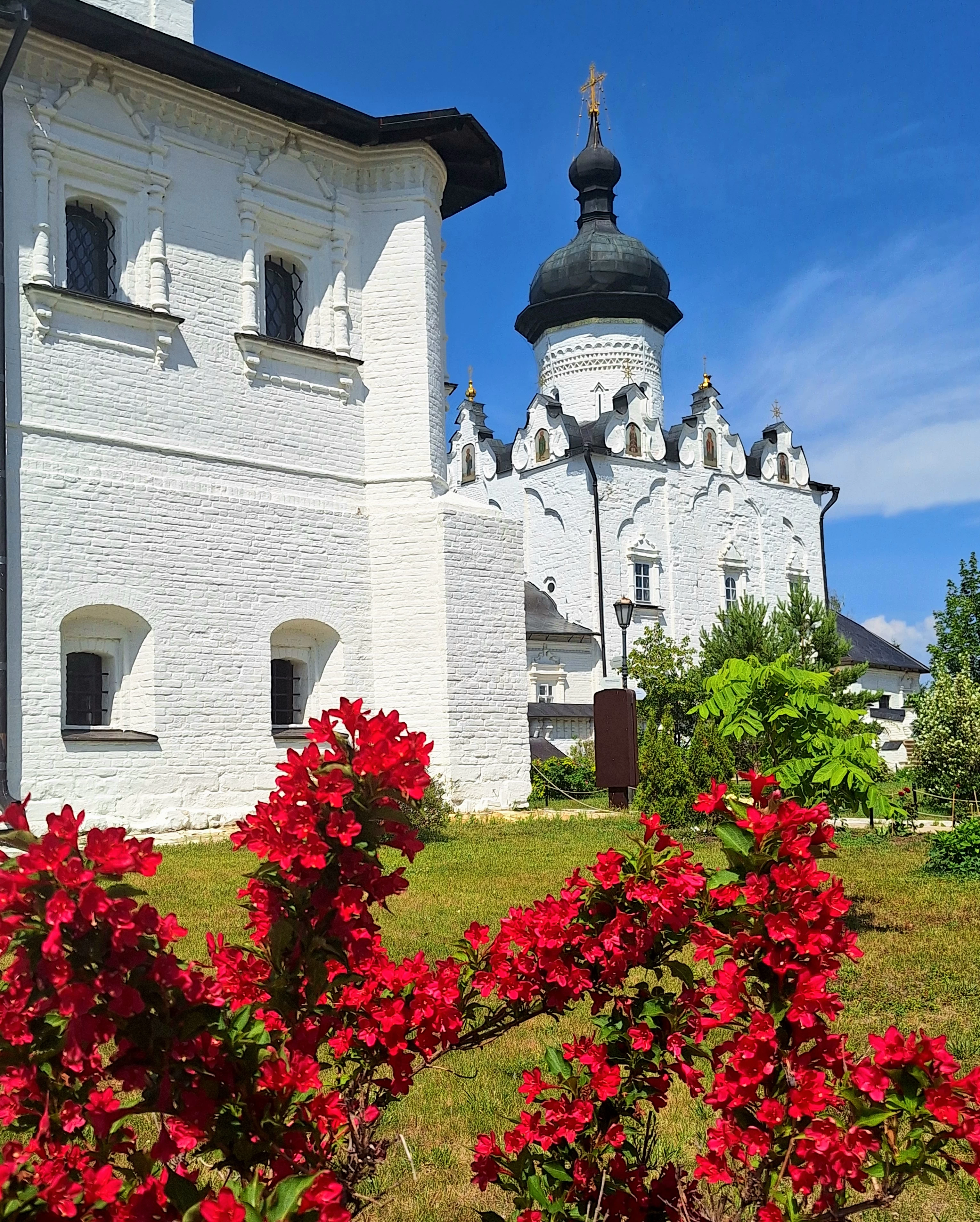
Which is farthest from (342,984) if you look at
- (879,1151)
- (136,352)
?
(136,352)

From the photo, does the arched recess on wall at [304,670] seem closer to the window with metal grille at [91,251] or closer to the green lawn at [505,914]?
the green lawn at [505,914]

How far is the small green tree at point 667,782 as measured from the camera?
11727 millimetres

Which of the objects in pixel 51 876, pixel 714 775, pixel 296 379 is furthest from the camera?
pixel 296 379

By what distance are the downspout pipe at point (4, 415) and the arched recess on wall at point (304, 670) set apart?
3.58 meters

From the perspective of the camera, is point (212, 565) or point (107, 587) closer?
point (107, 587)

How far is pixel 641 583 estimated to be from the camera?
27422mm

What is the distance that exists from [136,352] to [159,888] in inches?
278

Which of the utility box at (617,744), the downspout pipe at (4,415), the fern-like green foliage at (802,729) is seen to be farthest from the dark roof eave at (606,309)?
the fern-like green foliage at (802,729)

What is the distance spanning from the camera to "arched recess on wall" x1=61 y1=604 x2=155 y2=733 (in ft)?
41.3

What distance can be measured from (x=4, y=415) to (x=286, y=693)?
4.86m

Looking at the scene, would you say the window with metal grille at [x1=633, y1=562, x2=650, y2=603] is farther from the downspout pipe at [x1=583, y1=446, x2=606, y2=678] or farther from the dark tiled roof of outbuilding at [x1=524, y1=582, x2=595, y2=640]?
the dark tiled roof of outbuilding at [x1=524, y1=582, x2=595, y2=640]

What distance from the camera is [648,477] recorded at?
27.9 meters

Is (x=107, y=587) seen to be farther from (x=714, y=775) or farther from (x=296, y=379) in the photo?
(x=714, y=775)

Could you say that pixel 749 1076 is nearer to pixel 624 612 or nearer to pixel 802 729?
pixel 802 729
